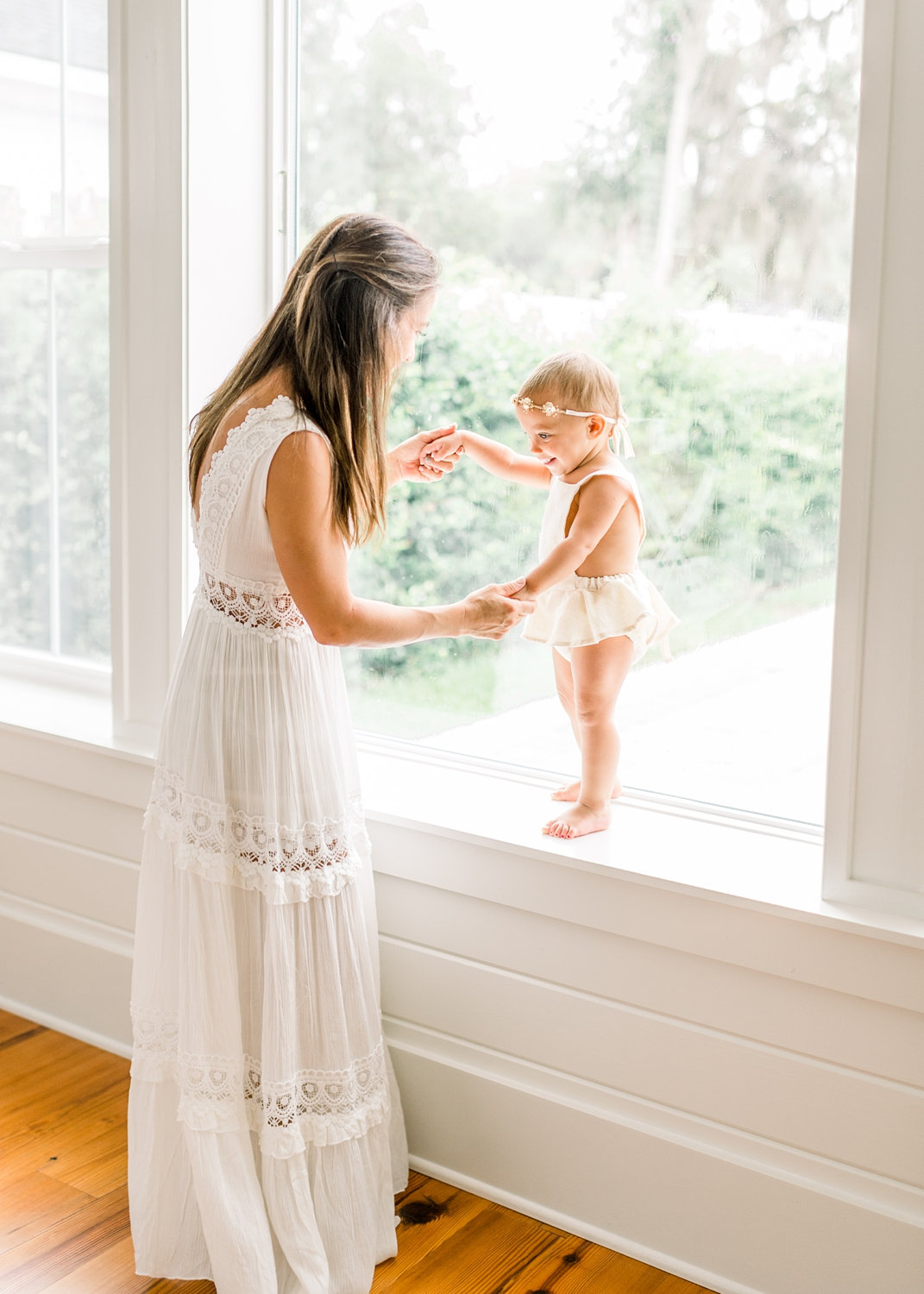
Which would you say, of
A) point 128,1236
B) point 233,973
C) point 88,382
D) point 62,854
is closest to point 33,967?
point 62,854

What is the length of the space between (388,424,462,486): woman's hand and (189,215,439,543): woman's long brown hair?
1.05 ft

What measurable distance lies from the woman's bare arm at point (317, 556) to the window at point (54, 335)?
1.28 metres

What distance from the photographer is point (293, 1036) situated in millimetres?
1813

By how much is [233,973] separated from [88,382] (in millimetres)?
1551

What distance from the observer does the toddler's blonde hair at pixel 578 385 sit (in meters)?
1.89

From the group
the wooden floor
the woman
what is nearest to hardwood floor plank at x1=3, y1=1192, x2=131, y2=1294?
the wooden floor

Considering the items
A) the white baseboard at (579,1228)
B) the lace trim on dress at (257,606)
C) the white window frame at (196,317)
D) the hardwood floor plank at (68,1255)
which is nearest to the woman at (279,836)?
the lace trim on dress at (257,606)

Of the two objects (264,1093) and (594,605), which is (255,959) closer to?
(264,1093)

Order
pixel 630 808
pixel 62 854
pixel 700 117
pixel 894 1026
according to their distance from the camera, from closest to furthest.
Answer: pixel 894 1026
pixel 700 117
pixel 630 808
pixel 62 854

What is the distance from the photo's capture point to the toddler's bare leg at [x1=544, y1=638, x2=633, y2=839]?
1970mm

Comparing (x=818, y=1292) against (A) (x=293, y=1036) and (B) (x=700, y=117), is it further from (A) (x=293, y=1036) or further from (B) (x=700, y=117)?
(B) (x=700, y=117)

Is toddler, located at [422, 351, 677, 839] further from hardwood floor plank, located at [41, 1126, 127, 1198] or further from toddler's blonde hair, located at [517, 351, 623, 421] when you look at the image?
hardwood floor plank, located at [41, 1126, 127, 1198]

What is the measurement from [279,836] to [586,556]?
638 millimetres

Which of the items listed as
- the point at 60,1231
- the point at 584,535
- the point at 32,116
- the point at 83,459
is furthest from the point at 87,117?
the point at 60,1231
